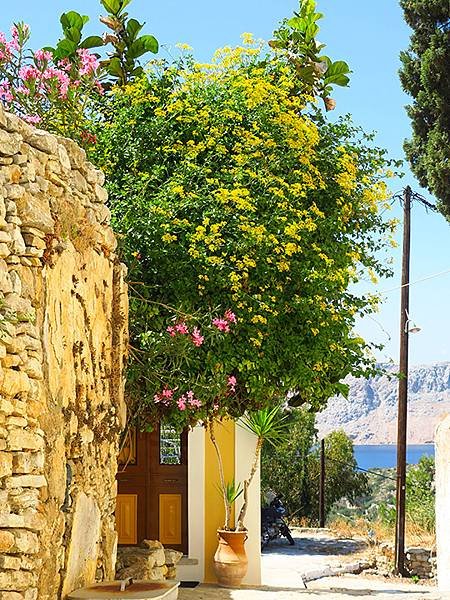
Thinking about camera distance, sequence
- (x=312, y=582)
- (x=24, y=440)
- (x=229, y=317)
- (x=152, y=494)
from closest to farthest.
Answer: (x=24, y=440), (x=229, y=317), (x=152, y=494), (x=312, y=582)

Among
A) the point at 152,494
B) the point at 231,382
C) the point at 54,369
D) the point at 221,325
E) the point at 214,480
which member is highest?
the point at 221,325

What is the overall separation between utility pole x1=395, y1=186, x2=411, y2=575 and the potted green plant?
5.21 metres

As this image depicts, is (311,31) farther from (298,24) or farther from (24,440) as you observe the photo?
(24,440)

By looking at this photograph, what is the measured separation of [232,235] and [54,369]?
3.65 metres

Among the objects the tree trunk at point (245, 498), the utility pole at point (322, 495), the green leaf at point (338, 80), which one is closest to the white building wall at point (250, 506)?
the tree trunk at point (245, 498)

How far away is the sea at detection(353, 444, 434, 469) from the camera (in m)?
109

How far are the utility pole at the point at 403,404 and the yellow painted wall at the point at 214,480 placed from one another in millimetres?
5263

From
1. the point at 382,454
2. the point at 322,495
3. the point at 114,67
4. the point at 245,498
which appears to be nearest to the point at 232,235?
the point at 114,67

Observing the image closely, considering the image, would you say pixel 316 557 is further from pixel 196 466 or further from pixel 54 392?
pixel 54 392

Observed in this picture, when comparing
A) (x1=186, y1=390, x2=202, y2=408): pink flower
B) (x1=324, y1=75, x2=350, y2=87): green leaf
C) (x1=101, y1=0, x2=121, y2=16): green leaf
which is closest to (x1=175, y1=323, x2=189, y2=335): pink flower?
(x1=186, y1=390, x2=202, y2=408): pink flower

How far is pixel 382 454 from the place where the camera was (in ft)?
382

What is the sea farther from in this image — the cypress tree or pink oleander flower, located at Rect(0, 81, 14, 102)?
pink oleander flower, located at Rect(0, 81, 14, 102)

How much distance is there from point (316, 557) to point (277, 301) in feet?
26.4

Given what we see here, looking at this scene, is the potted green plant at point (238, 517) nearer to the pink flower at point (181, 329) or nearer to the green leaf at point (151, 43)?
the pink flower at point (181, 329)
